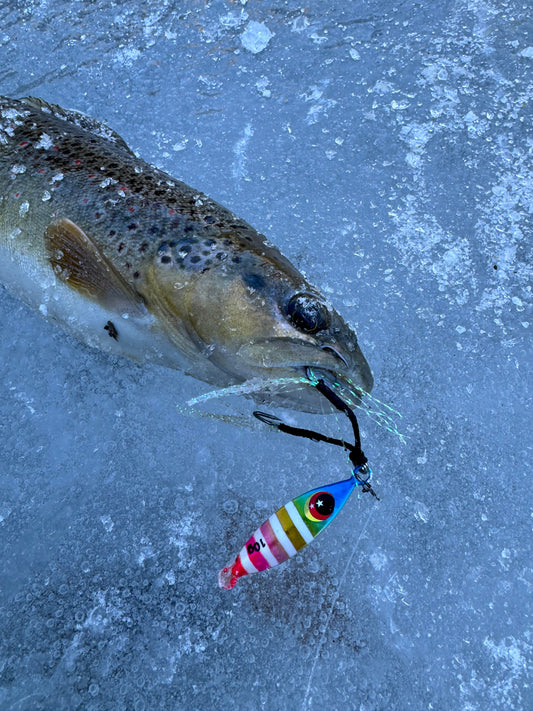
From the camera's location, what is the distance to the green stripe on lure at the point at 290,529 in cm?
201

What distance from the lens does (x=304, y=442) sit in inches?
102

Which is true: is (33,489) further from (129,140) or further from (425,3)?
(425,3)

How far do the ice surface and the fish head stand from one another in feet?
1.30

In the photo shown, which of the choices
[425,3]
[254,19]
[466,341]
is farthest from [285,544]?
[425,3]

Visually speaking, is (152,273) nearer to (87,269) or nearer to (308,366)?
(87,269)

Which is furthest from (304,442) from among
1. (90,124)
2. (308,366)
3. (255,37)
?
(255,37)

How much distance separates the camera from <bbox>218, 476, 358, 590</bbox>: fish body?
2012 mm

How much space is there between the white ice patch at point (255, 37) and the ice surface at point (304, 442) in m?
0.06

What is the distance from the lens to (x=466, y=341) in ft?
9.52

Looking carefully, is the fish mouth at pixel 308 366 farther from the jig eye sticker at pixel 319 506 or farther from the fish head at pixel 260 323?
the jig eye sticker at pixel 319 506

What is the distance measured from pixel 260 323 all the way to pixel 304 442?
2.17ft

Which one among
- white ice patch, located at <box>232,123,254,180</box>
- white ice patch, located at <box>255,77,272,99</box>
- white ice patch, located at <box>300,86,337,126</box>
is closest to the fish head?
white ice patch, located at <box>232,123,254,180</box>

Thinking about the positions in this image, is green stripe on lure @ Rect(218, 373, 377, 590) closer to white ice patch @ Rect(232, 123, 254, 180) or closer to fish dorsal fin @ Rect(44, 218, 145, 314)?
fish dorsal fin @ Rect(44, 218, 145, 314)

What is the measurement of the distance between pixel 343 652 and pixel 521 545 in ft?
2.94
